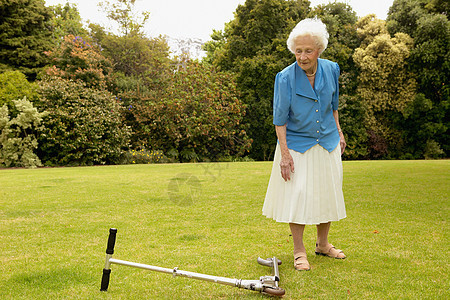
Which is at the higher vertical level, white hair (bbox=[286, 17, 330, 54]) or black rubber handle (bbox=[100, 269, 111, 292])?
white hair (bbox=[286, 17, 330, 54])

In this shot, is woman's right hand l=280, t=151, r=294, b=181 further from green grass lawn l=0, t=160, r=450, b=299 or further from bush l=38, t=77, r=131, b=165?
bush l=38, t=77, r=131, b=165

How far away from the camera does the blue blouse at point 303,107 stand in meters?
3.33

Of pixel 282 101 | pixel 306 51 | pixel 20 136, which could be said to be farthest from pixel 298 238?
pixel 20 136

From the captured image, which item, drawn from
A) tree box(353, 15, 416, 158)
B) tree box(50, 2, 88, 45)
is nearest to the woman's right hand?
tree box(353, 15, 416, 158)

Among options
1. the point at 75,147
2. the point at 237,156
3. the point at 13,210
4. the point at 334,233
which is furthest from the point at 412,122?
the point at 13,210

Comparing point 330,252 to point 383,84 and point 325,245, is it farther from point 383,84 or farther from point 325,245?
point 383,84

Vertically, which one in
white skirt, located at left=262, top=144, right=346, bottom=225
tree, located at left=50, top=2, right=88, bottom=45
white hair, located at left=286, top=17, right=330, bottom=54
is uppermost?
tree, located at left=50, top=2, right=88, bottom=45

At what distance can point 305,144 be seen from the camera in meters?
3.33

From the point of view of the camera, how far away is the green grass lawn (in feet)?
9.32

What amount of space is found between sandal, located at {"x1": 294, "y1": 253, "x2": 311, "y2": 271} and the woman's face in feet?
5.26

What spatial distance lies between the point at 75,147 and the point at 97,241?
1142 centimetres

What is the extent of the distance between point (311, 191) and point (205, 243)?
135cm

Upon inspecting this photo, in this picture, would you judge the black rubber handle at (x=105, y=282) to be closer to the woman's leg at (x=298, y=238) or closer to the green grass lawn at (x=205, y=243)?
the green grass lawn at (x=205, y=243)

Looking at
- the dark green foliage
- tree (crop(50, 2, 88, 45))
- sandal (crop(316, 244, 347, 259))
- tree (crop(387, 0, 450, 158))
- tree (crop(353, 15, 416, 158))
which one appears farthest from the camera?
tree (crop(50, 2, 88, 45))
